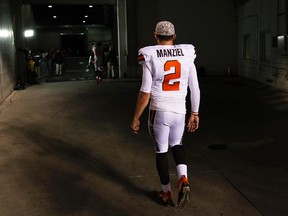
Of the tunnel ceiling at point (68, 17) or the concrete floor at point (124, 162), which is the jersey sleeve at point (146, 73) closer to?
the concrete floor at point (124, 162)

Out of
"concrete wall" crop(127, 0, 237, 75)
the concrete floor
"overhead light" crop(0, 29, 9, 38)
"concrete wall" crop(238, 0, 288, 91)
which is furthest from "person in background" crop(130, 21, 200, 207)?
"concrete wall" crop(127, 0, 237, 75)

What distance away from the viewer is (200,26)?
20766 millimetres

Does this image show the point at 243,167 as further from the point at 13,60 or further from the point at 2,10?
the point at 13,60

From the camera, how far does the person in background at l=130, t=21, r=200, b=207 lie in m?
4.03

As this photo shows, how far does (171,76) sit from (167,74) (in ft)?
0.17

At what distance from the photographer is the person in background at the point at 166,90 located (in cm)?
403

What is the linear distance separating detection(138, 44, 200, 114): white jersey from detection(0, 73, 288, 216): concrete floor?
1.20m

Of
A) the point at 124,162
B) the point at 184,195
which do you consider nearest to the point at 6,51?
the point at 124,162

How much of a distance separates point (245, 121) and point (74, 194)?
17.7 ft

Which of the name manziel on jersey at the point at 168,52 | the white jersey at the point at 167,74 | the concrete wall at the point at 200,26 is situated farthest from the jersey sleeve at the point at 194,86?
the concrete wall at the point at 200,26

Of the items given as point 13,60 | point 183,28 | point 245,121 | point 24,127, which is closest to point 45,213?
point 24,127

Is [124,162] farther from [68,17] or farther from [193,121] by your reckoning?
[68,17]

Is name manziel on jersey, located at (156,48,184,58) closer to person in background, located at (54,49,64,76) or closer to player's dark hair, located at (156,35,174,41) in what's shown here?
player's dark hair, located at (156,35,174,41)

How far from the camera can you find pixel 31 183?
16.9ft
